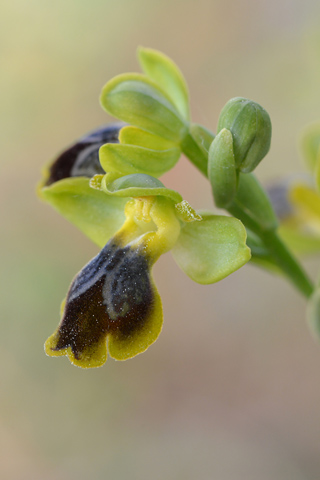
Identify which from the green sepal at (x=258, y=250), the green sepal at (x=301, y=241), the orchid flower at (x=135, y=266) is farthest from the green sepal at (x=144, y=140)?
the green sepal at (x=301, y=241)

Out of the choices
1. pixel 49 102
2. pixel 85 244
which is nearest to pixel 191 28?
pixel 49 102

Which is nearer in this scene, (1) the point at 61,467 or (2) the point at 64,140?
(1) the point at 61,467

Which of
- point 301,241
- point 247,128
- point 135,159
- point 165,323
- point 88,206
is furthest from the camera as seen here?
point 165,323

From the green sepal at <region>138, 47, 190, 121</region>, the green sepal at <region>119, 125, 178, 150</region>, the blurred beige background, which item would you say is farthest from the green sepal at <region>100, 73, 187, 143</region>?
the blurred beige background

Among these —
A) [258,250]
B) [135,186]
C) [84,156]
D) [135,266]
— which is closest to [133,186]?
[135,186]

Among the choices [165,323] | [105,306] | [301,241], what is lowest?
[165,323]

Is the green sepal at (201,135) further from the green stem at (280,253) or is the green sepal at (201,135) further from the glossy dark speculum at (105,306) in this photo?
the glossy dark speculum at (105,306)

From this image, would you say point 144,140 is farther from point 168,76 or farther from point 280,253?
point 280,253

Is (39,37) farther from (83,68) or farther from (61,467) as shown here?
(61,467)
